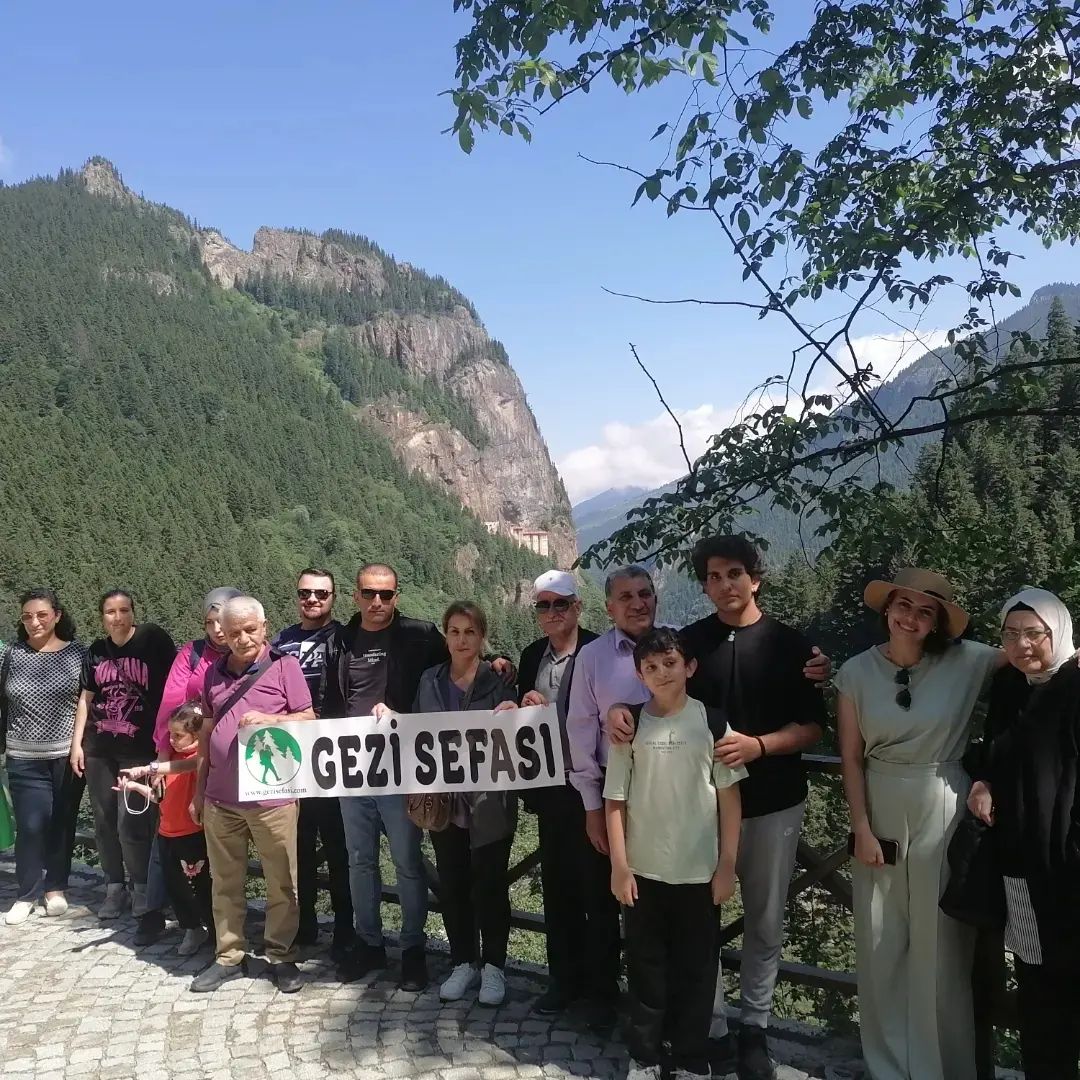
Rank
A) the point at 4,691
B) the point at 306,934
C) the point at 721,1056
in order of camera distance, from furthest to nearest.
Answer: the point at 4,691
the point at 306,934
the point at 721,1056

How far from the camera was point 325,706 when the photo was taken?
15.1 ft

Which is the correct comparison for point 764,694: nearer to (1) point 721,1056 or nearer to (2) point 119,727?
(1) point 721,1056

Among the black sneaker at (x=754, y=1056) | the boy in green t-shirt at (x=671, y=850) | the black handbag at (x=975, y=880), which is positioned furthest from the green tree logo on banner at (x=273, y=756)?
the black handbag at (x=975, y=880)

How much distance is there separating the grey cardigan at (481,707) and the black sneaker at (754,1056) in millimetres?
1338

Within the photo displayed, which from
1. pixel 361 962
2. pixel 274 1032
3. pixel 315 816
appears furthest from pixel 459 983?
pixel 315 816

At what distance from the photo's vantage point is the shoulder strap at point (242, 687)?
4.42 meters

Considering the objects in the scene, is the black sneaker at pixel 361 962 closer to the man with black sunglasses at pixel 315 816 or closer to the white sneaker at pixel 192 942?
the man with black sunglasses at pixel 315 816

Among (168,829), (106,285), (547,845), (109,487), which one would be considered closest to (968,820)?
(547,845)

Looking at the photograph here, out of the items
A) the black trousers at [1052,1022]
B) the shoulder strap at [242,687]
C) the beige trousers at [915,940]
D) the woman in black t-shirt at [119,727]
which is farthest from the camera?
the woman in black t-shirt at [119,727]

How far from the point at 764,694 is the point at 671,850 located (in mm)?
715

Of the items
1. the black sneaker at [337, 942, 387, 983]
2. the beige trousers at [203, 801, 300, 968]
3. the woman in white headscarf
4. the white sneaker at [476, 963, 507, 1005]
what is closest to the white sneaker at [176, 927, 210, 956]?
the beige trousers at [203, 801, 300, 968]

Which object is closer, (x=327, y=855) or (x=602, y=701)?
(x=602, y=701)

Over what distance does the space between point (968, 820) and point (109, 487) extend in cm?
10759

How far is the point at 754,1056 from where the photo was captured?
3385mm
